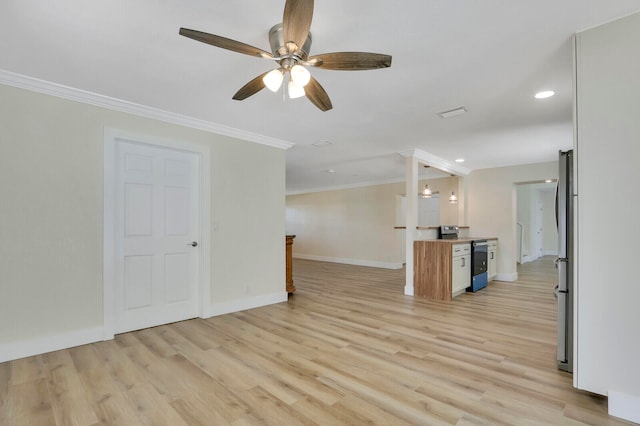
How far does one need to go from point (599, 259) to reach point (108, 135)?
4.26 m

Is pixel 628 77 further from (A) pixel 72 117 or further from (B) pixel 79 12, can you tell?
(A) pixel 72 117

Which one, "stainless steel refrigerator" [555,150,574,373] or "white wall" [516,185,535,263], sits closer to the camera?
"stainless steel refrigerator" [555,150,574,373]

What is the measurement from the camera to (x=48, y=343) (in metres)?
2.78

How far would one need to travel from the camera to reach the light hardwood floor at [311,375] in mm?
1884

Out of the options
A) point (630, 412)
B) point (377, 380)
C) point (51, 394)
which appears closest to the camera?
point (630, 412)

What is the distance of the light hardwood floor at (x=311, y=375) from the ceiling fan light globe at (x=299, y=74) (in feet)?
6.79

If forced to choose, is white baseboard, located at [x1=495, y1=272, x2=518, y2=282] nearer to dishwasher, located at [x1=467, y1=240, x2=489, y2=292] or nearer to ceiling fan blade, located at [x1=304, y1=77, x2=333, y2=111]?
dishwasher, located at [x1=467, y1=240, x2=489, y2=292]

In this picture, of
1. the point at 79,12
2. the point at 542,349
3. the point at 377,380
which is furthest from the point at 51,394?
the point at 542,349

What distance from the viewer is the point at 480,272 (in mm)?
5590

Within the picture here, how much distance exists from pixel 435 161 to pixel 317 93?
406 cm

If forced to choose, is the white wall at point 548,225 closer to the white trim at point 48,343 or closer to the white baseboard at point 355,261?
the white baseboard at point 355,261

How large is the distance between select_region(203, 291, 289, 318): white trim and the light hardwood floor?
15 cm

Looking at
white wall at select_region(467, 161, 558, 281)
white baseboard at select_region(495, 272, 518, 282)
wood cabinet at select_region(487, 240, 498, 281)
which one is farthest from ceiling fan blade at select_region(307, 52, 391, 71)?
white baseboard at select_region(495, 272, 518, 282)

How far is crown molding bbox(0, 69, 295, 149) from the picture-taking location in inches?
106
